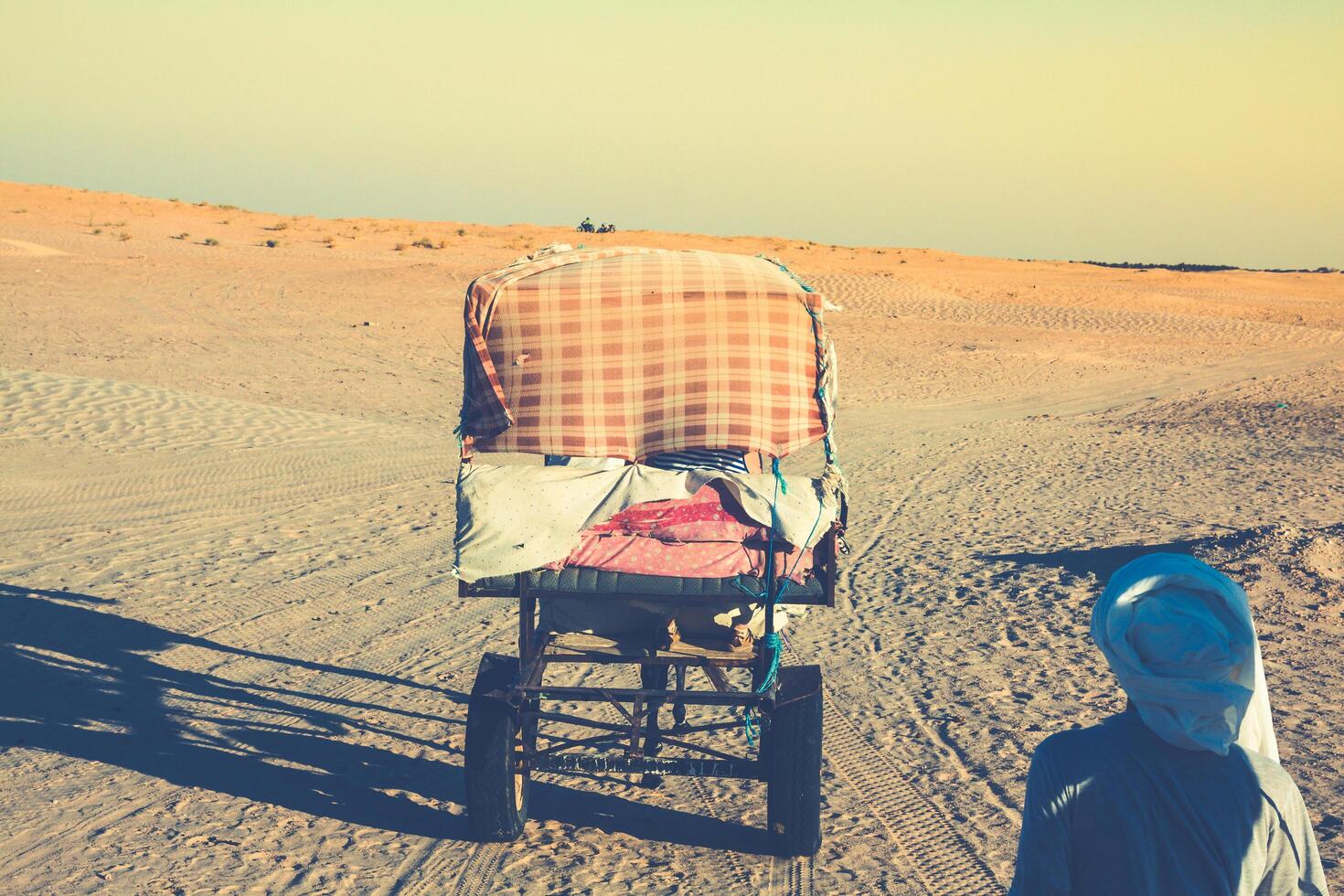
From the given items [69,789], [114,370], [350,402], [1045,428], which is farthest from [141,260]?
[69,789]

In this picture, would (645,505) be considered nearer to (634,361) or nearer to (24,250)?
(634,361)

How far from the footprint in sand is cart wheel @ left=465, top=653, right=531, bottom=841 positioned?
3438 cm

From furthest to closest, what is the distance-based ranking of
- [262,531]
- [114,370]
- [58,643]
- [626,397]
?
[114,370] < [262,531] < [58,643] < [626,397]

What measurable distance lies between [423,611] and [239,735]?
7.97 ft

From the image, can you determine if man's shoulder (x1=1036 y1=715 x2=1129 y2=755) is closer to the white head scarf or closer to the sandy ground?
the white head scarf

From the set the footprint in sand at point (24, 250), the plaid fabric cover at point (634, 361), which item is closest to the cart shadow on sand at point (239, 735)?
the plaid fabric cover at point (634, 361)

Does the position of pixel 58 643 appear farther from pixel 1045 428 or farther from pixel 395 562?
pixel 1045 428

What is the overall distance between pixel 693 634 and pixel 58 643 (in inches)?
186

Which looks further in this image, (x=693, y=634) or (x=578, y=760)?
(x=693, y=634)

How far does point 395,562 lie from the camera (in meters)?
10.3

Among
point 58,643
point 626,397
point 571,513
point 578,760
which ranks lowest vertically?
point 58,643

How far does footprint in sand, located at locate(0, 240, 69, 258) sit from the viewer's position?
3481cm

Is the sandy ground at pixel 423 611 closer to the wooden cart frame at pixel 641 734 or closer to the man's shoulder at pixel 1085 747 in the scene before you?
the wooden cart frame at pixel 641 734

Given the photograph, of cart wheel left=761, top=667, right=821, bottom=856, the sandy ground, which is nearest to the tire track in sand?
the sandy ground
